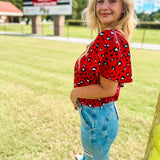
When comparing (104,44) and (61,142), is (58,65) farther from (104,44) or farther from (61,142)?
(104,44)

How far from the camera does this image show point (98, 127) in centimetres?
138

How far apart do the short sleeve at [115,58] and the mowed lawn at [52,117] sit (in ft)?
5.75

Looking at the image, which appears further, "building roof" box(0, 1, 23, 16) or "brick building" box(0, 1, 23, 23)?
"brick building" box(0, 1, 23, 23)

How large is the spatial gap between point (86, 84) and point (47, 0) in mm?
21371

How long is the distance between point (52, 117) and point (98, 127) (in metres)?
2.19

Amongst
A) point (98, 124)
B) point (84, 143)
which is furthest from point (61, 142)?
point (98, 124)

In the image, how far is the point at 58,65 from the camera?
719cm

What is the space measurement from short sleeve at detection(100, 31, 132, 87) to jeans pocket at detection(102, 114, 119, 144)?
0.40 metres

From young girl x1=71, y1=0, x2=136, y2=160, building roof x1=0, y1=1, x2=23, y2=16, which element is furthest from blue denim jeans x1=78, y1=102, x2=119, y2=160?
building roof x1=0, y1=1, x2=23, y2=16

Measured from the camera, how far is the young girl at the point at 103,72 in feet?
3.84

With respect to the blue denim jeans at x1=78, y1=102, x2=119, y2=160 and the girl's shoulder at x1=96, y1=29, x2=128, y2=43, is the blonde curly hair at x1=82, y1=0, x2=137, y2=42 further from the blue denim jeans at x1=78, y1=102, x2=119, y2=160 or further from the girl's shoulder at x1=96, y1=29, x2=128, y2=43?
the blue denim jeans at x1=78, y1=102, x2=119, y2=160

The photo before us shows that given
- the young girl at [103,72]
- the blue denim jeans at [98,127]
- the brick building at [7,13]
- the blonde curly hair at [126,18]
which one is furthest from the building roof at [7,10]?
the blue denim jeans at [98,127]

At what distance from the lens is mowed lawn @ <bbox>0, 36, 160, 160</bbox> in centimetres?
258

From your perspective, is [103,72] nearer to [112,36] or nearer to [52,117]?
[112,36]
